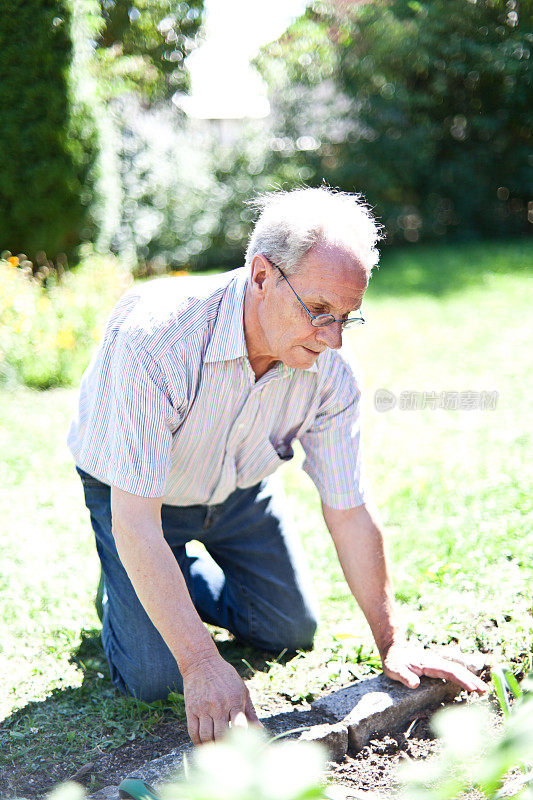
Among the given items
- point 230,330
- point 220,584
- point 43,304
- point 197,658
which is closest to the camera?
point 197,658

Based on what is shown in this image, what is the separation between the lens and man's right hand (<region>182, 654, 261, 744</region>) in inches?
76.3

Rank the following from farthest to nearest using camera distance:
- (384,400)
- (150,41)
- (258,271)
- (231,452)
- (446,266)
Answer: (150,41) → (446,266) → (384,400) → (231,452) → (258,271)

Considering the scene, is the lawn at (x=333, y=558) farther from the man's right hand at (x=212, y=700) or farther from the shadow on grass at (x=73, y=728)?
the man's right hand at (x=212, y=700)

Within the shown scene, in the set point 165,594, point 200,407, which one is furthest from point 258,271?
point 165,594

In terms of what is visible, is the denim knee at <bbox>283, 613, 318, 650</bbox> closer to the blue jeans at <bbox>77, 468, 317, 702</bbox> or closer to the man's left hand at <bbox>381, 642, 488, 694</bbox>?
the blue jeans at <bbox>77, 468, 317, 702</bbox>

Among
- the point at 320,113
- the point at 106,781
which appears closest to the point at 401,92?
the point at 320,113

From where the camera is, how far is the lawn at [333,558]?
2.66 metres

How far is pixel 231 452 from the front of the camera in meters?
2.62

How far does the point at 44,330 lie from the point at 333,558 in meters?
3.57

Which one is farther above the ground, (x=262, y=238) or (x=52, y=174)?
(x=52, y=174)

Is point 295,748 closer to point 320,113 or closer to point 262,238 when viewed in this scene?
point 262,238

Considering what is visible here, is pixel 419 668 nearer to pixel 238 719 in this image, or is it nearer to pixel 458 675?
pixel 458 675

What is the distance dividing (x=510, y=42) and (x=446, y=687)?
1298cm

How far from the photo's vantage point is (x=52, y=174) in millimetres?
7680
